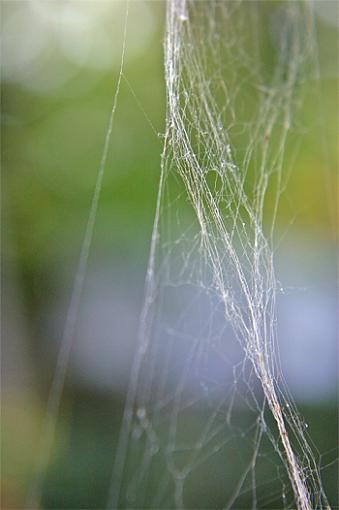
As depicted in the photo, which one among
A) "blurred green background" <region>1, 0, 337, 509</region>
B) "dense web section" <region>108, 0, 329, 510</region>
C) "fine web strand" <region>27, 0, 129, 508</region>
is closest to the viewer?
"dense web section" <region>108, 0, 329, 510</region>

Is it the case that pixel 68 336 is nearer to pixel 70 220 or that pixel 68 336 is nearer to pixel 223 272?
pixel 70 220

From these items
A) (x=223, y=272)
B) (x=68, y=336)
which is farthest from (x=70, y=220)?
(x=223, y=272)

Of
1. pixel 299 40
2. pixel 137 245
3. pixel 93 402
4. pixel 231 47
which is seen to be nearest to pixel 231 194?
pixel 231 47

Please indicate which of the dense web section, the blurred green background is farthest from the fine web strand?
the dense web section

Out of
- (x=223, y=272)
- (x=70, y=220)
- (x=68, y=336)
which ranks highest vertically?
(x=70, y=220)

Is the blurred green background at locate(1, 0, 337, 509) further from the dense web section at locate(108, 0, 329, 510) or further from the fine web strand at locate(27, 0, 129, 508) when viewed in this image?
the dense web section at locate(108, 0, 329, 510)
